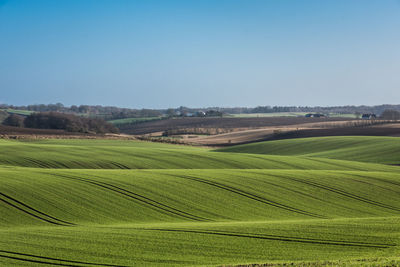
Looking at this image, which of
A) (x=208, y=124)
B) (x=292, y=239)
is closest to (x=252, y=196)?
(x=292, y=239)

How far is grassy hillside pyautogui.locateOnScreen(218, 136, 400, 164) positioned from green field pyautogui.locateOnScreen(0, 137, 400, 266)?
34.2ft

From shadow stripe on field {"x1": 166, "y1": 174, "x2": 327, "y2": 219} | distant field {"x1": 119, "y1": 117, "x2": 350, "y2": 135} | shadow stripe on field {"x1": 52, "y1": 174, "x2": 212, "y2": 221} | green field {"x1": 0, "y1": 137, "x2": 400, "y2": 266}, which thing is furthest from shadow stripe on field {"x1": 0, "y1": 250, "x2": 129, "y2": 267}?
distant field {"x1": 119, "y1": 117, "x2": 350, "y2": 135}

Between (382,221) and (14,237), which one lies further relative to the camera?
(382,221)

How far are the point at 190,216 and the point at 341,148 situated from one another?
40.4m

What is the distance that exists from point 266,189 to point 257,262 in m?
12.9

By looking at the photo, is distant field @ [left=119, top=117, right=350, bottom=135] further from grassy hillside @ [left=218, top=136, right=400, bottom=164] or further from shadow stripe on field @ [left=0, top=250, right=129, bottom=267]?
shadow stripe on field @ [left=0, top=250, right=129, bottom=267]

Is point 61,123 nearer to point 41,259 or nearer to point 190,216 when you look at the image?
point 190,216

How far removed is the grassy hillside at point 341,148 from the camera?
49.0 metres

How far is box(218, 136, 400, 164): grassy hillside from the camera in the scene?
49037 mm

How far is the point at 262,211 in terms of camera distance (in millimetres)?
22922

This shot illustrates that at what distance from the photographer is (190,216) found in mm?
21266

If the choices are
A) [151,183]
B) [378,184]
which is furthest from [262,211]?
[378,184]

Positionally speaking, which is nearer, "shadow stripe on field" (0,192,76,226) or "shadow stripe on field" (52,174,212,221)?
"shadow stripe on field" (0,192,76,226)

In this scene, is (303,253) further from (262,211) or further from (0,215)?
(0,215)
